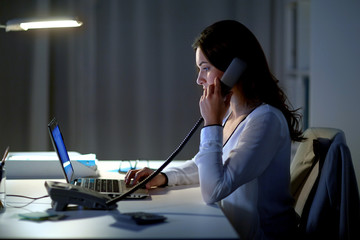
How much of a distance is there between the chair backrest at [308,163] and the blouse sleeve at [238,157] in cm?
19

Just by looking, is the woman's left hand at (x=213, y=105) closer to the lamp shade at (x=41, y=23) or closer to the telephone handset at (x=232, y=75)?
the telephone handset at (x=232, y=75)

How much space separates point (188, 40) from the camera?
11.1 ft

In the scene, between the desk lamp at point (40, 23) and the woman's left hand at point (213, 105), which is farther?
the desk lamp at point (40, 23)

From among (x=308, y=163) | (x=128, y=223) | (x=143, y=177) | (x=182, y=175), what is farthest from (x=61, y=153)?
(x=308, y=163)

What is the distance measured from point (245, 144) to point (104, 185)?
0.48 metres

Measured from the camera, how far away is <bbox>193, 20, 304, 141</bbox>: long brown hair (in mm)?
1495

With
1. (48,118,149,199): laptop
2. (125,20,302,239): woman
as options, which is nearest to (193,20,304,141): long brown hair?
(125,20,302,239): woman

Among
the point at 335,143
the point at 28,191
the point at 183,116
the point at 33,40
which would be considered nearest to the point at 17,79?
the point at 33,40

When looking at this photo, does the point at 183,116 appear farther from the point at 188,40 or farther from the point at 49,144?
the point at 49,144

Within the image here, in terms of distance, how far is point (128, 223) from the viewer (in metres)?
1.08

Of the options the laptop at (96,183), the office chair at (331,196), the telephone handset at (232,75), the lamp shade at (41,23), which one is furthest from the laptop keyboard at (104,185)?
the lamp shade at (41,23)

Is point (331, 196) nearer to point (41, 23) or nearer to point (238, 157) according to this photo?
point (238, 157)

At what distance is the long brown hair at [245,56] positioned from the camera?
1.50 metres

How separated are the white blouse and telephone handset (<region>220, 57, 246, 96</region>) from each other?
0.11 metres
